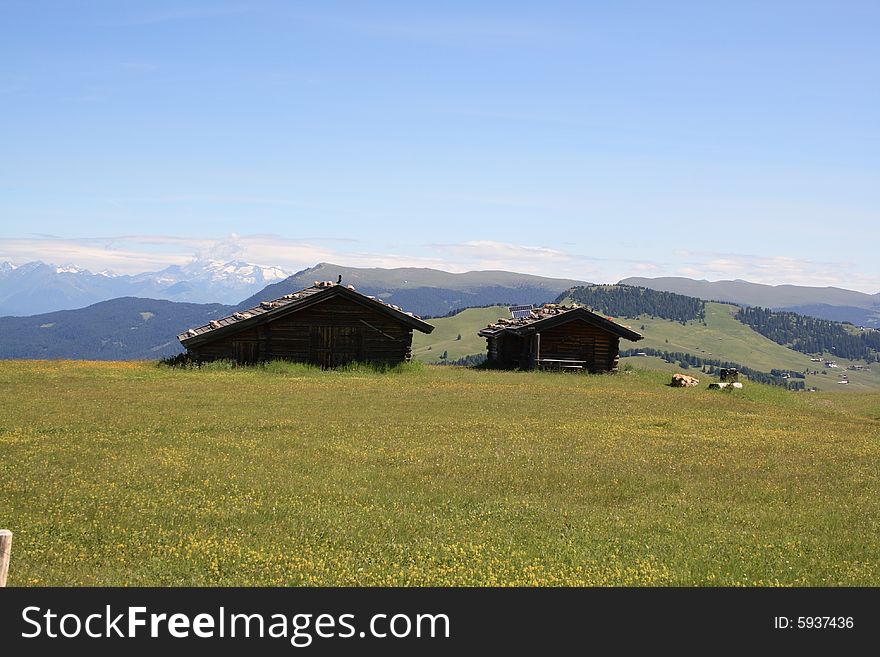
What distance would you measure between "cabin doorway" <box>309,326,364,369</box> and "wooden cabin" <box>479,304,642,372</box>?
1075cm

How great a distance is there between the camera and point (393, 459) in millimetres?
21141

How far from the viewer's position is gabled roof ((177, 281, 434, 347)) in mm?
46750

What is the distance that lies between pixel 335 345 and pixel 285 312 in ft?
12.0

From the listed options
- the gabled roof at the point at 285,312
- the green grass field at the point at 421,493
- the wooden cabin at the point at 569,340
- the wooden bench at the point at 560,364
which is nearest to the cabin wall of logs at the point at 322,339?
the gabled roof at the point at 285,312

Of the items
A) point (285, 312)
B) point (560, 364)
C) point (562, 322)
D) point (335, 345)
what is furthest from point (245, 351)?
point (562, 322)

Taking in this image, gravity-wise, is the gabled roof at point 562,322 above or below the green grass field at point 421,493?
above

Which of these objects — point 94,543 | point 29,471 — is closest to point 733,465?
point 94,543

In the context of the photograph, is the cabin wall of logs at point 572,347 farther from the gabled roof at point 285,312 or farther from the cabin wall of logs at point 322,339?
the cabin wall of logs at point 322,339

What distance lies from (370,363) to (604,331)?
16.0 meters

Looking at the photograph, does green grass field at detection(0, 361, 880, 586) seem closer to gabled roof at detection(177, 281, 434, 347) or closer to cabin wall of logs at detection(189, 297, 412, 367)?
gabled roof at detection(177, 281, 434, 347)

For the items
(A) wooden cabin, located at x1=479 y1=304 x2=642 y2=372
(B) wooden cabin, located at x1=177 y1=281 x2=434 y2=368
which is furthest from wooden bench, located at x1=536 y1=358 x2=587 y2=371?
(B) wooden cabin, located at x1=177 y1=281 x2=434 y2=368

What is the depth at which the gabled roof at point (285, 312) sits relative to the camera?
4675cm
